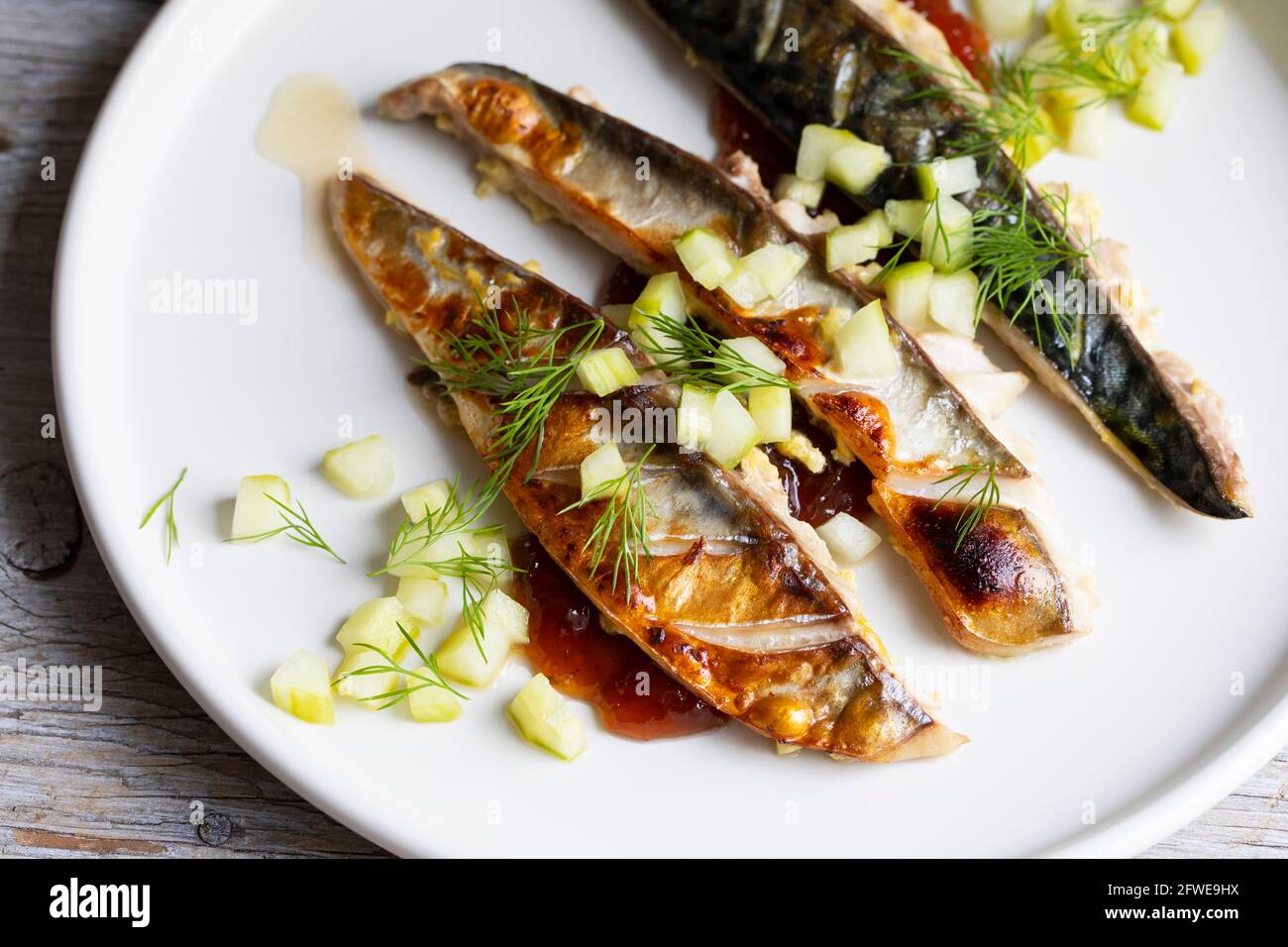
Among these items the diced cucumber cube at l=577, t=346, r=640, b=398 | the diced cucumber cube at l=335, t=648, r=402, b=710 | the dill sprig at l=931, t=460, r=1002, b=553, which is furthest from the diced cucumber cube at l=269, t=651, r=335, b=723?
the dill sprig at l=931, t=460, r=1002, b=553

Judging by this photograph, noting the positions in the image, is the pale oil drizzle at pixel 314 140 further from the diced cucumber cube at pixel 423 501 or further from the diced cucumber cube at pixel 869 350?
the diced cucumber cube at pixel 869 350

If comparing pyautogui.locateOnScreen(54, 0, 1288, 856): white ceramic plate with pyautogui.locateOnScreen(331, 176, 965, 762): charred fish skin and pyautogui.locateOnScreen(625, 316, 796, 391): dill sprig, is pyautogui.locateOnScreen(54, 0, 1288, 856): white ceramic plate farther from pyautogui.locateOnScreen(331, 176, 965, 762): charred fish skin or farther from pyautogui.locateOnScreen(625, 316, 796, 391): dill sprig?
pyautogui.locateOnScreen(625, 316, 796, 391): dill sprig

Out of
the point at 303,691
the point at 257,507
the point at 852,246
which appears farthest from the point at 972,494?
the point at 257,507

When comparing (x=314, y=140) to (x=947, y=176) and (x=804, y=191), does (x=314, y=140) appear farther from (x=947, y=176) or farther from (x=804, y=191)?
(x=947, y=176)

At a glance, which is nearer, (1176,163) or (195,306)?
(195,306)

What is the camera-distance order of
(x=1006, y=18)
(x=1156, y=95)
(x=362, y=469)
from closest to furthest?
(x=362, y=469)
(x=1156, y=95)
(x=1006, y=18)

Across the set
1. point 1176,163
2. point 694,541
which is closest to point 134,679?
point 694,541
